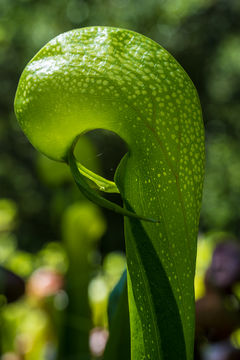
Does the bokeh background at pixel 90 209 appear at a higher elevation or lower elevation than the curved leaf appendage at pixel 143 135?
lower

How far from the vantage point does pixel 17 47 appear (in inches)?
159

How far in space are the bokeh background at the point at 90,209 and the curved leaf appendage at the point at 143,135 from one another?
0.07m

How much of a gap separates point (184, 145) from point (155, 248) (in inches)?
2.6

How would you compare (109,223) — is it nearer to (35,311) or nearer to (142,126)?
(35,311)

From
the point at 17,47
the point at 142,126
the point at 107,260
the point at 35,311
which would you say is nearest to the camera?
the point at 142,126

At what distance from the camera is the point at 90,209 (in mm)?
966

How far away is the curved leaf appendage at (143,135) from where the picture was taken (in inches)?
9.3

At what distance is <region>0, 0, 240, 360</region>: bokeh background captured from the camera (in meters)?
0.70

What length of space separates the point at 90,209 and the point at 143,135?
73 centimetres

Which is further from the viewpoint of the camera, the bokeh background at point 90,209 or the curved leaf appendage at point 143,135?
the bokeh background at point 90,209

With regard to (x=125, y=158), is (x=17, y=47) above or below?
below

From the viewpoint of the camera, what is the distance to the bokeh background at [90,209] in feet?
2.29

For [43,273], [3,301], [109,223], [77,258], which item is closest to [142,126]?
[3,301]

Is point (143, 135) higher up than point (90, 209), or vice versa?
point (143, 135)
